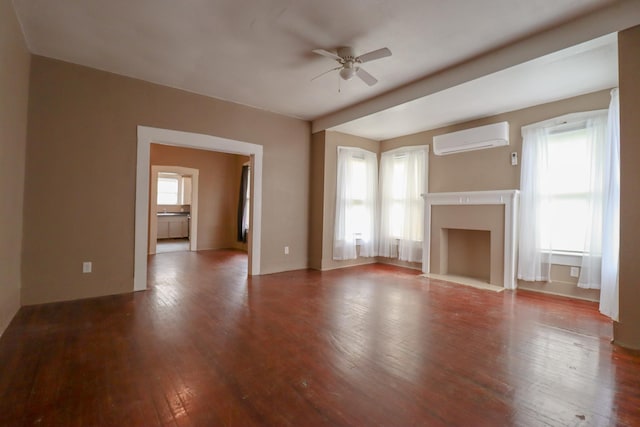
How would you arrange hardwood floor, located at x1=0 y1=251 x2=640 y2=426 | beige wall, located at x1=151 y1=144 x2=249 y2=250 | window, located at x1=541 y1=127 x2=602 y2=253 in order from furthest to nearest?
beige wall, located at x1=151 y1=144 x2=249 y2=250
window, located at x1=541 y1=127 x2=602 y2=253
hardwood floor, located at x1=0 y1=251 x2=640 y2=426

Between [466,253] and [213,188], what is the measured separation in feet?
21.2

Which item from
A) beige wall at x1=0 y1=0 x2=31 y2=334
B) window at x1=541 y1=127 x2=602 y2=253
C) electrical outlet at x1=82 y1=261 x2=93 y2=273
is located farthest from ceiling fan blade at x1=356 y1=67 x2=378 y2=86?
electrical outlet at x1=82 y1=261 x2=93 y2=273

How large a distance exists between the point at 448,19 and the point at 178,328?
3608 mm

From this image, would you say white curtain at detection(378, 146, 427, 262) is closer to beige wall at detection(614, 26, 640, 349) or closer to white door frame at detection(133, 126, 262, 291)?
white door frame at detection(133, 126, 262, 291)

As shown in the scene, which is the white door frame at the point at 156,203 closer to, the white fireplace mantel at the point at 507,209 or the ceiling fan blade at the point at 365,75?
the ceiling fan blade at the point at 365,75

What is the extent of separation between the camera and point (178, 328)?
8.56 ft

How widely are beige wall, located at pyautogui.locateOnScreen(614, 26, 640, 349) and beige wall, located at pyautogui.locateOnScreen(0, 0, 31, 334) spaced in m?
4.78

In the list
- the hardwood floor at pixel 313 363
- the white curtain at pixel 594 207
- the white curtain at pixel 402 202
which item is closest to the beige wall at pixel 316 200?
the white curtain at pixel 402 202

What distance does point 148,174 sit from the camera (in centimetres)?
385

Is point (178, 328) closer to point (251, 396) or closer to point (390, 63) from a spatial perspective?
point (251, 396)

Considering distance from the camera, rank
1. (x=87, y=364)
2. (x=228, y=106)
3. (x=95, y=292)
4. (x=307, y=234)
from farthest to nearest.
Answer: (x=307, y=234) → (x=228, y=106) → (x=95, y=292) → (x=87, y=364)

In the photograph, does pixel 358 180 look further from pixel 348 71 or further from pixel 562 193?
pixel 562 193

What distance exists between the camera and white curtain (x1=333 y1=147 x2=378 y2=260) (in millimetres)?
5422

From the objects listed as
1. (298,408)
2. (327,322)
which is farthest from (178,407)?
(327,322)
